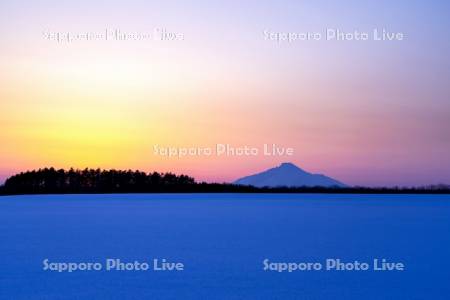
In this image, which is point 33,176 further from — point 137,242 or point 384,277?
point 384,277

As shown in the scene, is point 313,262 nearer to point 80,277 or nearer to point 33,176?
point 80,277


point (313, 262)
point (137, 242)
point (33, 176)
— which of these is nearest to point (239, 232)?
point (137, 242)

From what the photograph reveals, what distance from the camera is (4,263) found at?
73.7ft

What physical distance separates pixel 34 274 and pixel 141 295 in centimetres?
530

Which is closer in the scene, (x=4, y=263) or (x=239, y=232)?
(x=4, y=263)

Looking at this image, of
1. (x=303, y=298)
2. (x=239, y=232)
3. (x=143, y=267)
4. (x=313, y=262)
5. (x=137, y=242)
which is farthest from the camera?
(x=239, y=232)

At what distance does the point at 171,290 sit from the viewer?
17297 millimetres

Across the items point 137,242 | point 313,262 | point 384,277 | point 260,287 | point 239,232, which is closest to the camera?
point 260,287

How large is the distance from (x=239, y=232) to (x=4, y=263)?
1453 cm

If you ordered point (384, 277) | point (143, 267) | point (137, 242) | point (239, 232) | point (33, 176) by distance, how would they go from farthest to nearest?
point (33, 176) < point (239, 232) < point (137, 242) < point (143, 267) < point (384, 277)

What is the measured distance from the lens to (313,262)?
73.6ft


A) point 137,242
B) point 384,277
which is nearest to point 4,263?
point 137,242

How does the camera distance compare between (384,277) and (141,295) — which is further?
(384,277)

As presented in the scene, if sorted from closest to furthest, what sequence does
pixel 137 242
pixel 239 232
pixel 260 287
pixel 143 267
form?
pixel 260 287
pixel 143 267
pixel 137 242
pixel 239 232
